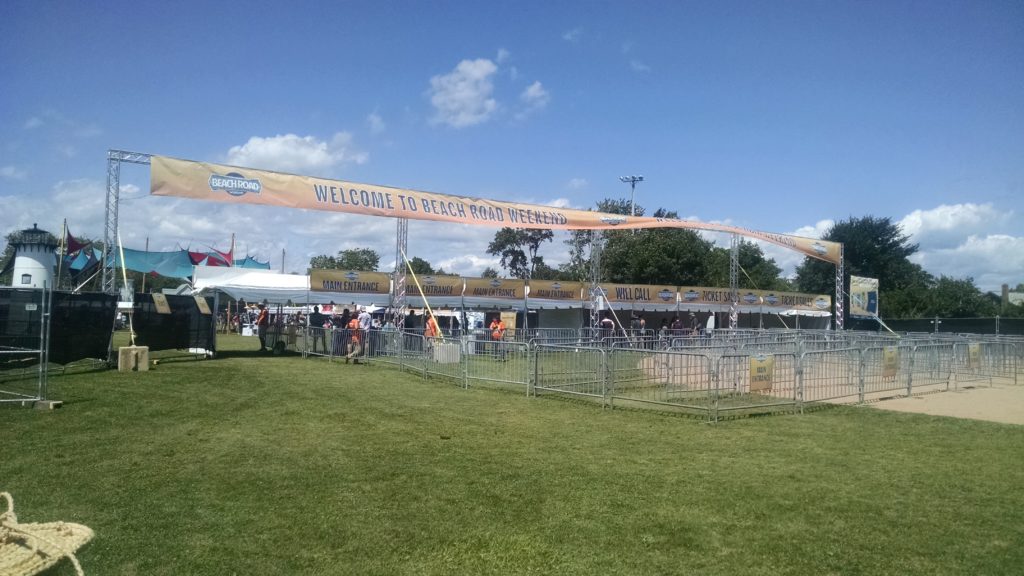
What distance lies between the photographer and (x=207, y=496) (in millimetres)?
6121

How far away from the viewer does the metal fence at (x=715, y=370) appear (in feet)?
38.7

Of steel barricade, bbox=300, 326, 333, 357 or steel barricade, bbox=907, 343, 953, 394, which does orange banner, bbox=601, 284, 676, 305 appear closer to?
steel barricade, bbox=300, 326, 333, 357

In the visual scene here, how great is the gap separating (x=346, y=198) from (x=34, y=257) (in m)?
15.9

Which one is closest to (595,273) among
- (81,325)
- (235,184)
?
(235,184)

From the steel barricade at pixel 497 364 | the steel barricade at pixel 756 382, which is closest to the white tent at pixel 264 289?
→ the steel barricade at pixel 497 364

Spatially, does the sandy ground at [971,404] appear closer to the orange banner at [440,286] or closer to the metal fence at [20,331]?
the metal fence at [20,331]

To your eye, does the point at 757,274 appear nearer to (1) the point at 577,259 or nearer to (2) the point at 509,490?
(1) the point at 577,259

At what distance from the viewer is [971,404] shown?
13.4 metres

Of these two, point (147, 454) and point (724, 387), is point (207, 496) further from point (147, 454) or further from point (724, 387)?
point (724, 387)

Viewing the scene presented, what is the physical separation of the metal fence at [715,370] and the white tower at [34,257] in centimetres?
1766

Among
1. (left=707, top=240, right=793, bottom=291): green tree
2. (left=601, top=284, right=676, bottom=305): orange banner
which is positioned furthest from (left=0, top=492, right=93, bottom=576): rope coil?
(left=707, top=240, right=793, bottom=291): green tree

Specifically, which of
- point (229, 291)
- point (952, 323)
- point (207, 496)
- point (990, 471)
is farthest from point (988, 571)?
point (952, 323)

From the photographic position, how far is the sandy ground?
12.0 metres

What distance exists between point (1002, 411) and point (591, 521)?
36.8 ft
